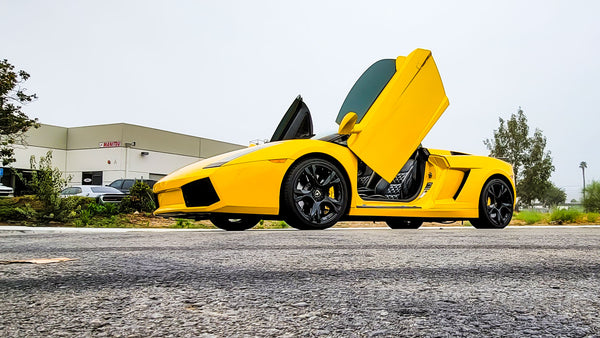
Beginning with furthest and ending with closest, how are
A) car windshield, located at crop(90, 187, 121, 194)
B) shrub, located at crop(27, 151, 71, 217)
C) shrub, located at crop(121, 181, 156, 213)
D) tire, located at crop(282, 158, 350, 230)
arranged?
car windshield, located at crop(90, 187, 121, 194) < shrub, located at crop(121, 181, 156, 213) < shrub, located at crop(27, 151, 71, 217) < tire, located at crop(282, 158, 350, 230)

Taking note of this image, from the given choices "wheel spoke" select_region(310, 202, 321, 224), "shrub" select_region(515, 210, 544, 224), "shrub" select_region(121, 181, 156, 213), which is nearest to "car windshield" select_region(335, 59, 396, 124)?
"wheel spoke" select_region(310, 202, 321, 224)

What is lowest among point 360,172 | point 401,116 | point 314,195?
point 314,195

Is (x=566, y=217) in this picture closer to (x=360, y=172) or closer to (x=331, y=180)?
(x=360, y=172)

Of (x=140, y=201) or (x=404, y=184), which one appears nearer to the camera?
(x=404, y=184)

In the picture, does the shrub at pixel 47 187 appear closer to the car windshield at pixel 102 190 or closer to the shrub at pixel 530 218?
the car windshield at pixel 102 190

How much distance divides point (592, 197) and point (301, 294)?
74.7ft

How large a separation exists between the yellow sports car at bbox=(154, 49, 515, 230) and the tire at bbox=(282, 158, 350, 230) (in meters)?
0.01

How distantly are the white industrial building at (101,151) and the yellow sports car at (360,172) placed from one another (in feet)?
106

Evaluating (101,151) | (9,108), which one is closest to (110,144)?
(101,151)

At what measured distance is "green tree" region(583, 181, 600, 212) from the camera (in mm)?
20483

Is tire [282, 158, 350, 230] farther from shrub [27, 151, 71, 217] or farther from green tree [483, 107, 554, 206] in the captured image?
green tree [483, 107, 554, 206]

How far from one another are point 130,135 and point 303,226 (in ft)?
113

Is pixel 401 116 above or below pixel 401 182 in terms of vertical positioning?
above

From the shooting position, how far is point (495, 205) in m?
7.27
